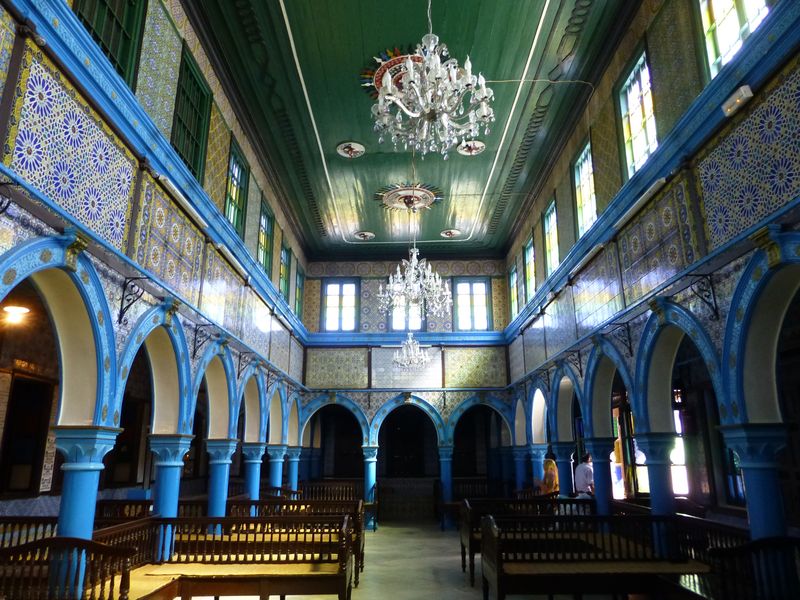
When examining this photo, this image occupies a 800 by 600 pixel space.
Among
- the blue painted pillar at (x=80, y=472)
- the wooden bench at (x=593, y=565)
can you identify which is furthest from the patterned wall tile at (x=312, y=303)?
the blue painted pillar at (x=80, y=472)

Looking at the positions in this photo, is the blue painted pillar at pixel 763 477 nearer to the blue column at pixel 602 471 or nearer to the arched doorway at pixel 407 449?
the blue column at pixel 602 471

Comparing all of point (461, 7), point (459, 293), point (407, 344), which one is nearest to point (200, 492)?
point (407, 344)

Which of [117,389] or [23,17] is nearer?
[23,17]

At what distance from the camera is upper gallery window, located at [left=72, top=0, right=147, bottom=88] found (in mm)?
6039

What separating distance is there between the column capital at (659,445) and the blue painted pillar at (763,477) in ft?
6.69

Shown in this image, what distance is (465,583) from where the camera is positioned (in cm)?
959

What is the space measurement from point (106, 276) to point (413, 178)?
28.2 feet

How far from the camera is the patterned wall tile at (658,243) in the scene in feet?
22.5

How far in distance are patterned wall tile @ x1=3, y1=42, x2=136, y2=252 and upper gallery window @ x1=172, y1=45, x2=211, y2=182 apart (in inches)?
68.1

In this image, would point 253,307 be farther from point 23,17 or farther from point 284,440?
point 23,17

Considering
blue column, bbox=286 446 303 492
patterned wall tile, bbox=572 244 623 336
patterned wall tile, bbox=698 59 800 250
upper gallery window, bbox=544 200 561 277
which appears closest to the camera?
patterned wall tile, bbox=698 59 800 250

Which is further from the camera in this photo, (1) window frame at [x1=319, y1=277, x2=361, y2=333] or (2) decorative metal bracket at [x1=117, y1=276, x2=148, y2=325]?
(1) window frame at [x1=319, y1=277, x2=361, y2=333]

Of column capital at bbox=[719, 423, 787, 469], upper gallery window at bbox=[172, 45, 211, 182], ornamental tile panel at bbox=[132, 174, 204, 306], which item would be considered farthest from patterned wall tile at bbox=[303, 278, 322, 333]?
column capital at bbox=[719, 423, 787, 469]

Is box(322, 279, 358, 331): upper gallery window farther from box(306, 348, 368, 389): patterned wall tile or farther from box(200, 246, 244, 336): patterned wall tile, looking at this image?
box(200, 246, 244, 336): patterned wall tile
